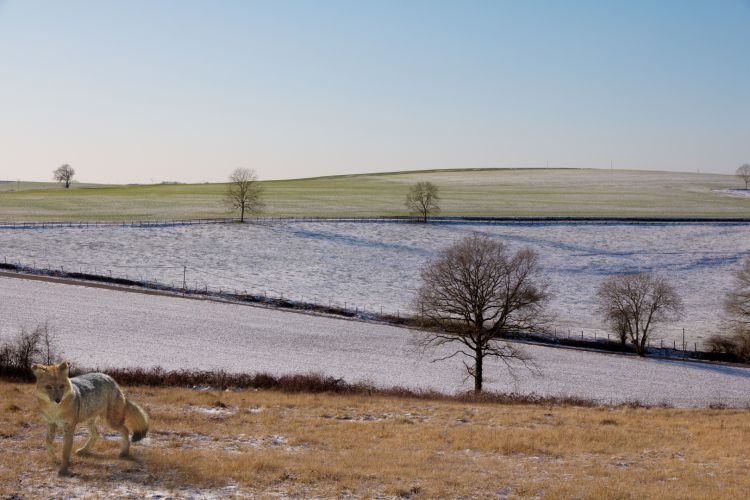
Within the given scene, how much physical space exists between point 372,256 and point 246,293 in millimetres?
20429

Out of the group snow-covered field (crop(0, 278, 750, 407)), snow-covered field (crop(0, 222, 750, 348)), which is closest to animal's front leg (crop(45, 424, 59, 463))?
snow-covered field (crop(0, 278, 750, 407))

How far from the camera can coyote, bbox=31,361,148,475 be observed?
12477mm

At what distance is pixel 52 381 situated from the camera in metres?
12.5

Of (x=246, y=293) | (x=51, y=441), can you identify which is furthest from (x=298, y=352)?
(x=51, y=441)

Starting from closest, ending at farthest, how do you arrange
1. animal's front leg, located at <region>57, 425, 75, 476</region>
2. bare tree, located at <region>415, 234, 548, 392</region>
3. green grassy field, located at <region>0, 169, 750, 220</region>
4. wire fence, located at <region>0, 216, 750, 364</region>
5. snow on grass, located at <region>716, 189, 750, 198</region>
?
animal's front leg, located at <region>57, 425, 75, 476</region>, bare tree, located at <region>415, 234, 548, 392</region>, wire fence, located at <region>0, 216, 750, 364</region>, green grassy field, located at <region>0, 169, 750, 220</region>, snow on grass, located at <region>716, 189, 750, 198</region>

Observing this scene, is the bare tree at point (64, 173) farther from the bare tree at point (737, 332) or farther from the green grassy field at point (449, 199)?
the bare tree at point (737, 332)

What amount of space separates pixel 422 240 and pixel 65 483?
69770 millimetres

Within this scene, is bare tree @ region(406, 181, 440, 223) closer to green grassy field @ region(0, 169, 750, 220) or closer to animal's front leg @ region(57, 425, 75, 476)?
green grassy field @ region(0, 169, 750, 220)

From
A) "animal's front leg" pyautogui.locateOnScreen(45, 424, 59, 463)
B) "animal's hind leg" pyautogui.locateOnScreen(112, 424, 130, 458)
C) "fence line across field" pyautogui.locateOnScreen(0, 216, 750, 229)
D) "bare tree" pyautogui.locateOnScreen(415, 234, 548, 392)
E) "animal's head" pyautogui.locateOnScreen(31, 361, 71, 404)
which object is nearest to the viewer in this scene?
"animal's head" pyautogui.locateOnScreen(31, 361, 71, 404)

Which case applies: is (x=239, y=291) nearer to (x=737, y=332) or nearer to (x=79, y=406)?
(x=737, y=332)

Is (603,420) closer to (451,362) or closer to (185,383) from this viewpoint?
Result: (185,383)

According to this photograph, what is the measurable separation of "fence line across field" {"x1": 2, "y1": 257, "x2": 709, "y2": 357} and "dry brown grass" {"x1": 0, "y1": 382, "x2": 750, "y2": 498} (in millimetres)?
25286

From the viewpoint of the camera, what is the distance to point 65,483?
1280 centimetres

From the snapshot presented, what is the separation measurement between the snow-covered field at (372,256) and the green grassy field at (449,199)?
1306 cm
